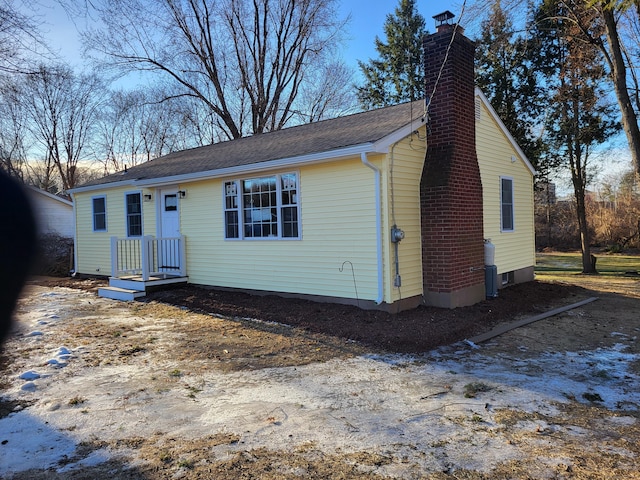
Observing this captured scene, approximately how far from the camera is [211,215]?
1065 centimetres

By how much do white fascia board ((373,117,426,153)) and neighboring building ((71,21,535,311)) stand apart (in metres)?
0.03

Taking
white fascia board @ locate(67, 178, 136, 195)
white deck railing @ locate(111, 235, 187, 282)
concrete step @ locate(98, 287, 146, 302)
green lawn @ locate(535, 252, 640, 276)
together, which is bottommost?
green lawn @ locate(535, 252, 640, 276)

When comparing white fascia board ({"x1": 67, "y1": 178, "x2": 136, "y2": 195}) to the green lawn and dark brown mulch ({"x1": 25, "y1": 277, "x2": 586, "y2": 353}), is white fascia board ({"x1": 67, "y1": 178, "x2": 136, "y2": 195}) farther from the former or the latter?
the green lawn

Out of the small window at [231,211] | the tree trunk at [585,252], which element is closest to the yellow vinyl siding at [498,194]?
the small window at [231,211]

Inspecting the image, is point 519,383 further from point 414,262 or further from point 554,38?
point 554,38

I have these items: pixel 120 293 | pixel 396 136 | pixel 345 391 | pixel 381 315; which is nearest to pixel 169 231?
pixel 120 293

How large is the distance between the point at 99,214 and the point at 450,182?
10.6 metres

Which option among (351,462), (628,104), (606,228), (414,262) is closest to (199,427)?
(351,462)

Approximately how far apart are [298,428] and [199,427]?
0.80 metres

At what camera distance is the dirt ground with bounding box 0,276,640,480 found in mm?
3088

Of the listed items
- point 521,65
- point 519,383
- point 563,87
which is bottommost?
point 519,383

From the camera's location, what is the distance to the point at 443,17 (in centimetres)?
880

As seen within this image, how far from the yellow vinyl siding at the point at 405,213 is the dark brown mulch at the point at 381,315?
515mm

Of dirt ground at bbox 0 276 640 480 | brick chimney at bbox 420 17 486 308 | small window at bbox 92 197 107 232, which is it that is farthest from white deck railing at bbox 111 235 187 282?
brick chimney at bbox 420 17 486 308
